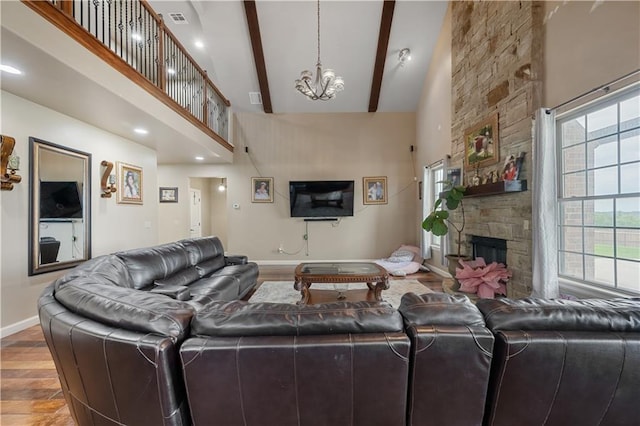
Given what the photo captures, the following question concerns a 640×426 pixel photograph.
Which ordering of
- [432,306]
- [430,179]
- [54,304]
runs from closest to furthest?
[432,306] → [54,304] → [430,179]

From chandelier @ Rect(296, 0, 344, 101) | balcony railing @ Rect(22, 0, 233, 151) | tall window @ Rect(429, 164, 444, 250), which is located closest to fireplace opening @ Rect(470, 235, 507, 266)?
tall window @ Rect(429, 164, 444, 250)

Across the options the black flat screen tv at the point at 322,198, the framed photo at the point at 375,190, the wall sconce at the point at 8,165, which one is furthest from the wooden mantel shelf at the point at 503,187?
the wall sconce at the point at 8,165

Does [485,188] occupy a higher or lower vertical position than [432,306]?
higher

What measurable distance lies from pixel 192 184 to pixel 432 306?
7.97 meters

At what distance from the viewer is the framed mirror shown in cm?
301

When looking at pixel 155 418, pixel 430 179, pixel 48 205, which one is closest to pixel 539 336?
pixel 155 418

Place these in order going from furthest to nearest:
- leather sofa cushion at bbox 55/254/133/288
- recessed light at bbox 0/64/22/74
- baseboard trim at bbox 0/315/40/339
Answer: baseboard trim at bbox 0/315/40/339
recessed light at bbox 0/64/22/74
leather sofa cushion at bbox 55/254/133/288

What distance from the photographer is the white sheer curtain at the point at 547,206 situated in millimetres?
2643

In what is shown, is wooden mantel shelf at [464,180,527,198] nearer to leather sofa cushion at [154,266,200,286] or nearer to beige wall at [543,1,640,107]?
beige wall at [543,1,640,107]

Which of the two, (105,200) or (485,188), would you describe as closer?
(485,188)

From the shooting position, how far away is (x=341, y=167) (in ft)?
21.6

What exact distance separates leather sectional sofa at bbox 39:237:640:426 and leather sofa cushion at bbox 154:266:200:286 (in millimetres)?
1907

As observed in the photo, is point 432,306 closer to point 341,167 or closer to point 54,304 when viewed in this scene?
point 54,304

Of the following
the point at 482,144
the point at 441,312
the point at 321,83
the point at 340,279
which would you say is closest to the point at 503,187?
the point at 482,144
